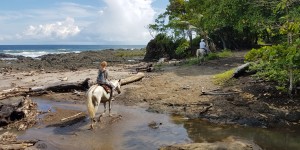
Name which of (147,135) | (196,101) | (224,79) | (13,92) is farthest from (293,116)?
(13,92)

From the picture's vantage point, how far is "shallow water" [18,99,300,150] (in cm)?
1016

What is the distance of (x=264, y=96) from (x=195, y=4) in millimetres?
18779

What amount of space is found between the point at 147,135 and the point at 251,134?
3.41 meters

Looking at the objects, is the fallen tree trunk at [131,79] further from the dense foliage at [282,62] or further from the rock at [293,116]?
the rock at [293,116]

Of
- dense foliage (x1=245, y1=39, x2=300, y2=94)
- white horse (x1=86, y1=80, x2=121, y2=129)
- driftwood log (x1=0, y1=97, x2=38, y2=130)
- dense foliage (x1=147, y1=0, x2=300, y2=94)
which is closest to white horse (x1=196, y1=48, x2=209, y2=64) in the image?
dense foliage (x1=147, y1=0, x2=300, y2=94)

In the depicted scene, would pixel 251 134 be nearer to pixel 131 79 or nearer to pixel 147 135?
pixel 147 135

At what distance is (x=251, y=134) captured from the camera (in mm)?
11016

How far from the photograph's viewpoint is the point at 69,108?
1565 centimetres

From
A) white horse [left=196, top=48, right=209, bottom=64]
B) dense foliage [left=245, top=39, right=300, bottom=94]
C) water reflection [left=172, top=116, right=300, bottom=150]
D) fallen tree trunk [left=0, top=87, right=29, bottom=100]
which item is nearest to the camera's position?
water reflection [left=172, top=116, right=300, bottom=150]

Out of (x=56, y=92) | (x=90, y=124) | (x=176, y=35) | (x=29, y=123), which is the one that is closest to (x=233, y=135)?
(x=90, y=124)

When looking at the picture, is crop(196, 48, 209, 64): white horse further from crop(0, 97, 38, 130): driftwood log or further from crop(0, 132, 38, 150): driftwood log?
crop(0, 132, 38, 150): driftwood log

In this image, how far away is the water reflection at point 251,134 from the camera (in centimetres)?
1007

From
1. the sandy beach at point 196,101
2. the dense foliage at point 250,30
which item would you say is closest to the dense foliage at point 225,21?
the dense foliage at point 250,30

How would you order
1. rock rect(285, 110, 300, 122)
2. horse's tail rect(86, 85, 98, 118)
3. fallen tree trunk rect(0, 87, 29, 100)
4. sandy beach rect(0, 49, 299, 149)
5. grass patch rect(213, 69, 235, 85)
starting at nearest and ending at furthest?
horse's tail rect(86, 85, 98, 118) < rock rect(285, 110, 300, 122) < sandy beach rect(0, 49, 299, 149) < grass patch rect(213, 69, 235, 85) < fallen tree trunk rect(0, 87, 29, 100)
